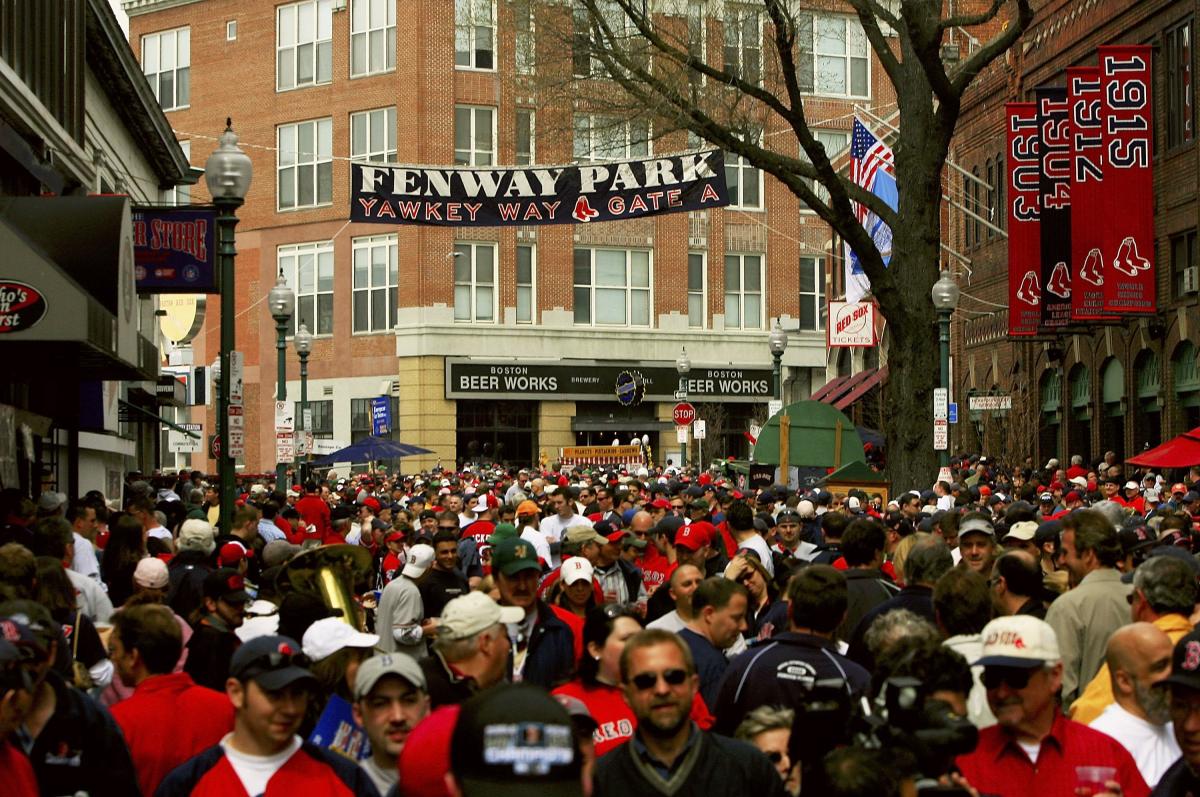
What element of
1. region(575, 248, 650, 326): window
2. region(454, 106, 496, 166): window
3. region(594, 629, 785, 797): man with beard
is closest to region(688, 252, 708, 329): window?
region(575, 248, 650, 326): window

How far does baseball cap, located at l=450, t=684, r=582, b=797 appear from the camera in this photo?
126 inches

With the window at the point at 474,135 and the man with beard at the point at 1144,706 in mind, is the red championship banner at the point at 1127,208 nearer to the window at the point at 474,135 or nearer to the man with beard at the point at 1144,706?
the window at the point at 474,135

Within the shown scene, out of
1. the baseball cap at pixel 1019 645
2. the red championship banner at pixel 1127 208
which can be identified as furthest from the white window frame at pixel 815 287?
the baseball cap at pixel 1019 645

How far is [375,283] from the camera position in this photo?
59.8 meters

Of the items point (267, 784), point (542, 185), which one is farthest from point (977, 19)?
point (267, 784)

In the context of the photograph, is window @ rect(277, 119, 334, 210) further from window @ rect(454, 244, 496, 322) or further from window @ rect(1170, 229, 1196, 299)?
window @ rect(1170, 229, 1196, 299)

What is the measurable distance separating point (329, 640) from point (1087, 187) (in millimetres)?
30590

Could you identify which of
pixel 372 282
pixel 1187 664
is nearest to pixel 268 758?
pixel 1187 664

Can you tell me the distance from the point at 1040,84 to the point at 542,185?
1688 centimetres

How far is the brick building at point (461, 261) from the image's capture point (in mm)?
58500

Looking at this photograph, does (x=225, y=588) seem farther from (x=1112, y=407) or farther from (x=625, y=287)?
(x=625, y=287)

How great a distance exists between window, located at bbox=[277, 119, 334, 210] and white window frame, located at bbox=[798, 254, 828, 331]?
55.0 ft

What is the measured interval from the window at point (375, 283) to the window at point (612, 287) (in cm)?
621

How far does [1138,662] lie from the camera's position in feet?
21.0
